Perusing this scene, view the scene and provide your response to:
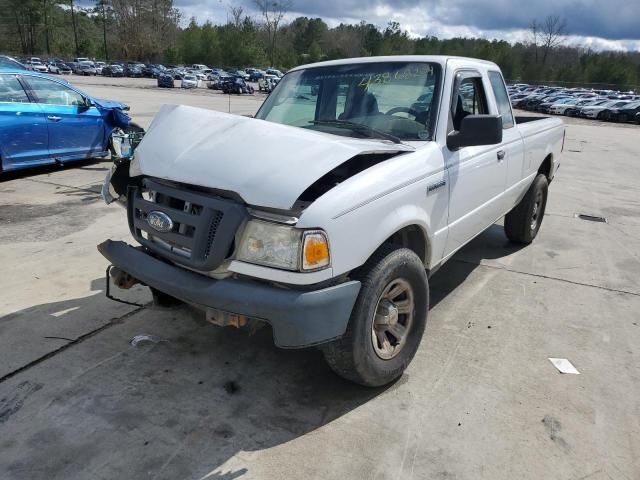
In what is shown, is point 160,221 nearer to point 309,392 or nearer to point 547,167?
point 309,392

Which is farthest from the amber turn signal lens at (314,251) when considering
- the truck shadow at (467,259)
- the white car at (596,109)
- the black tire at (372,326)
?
the white car at (596,109)

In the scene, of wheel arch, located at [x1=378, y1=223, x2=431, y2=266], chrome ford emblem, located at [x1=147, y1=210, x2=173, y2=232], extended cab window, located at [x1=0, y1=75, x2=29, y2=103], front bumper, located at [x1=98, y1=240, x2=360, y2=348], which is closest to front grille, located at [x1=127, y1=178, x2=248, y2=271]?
chrome ford emblem, located at [x1=147, y1=210, x2=173, y2=232]

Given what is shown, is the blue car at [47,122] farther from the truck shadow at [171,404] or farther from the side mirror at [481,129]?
the side mirror at [481,129]

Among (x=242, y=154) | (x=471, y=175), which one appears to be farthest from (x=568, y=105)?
(x=242, y=154)

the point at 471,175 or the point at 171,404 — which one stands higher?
the point at 471,175

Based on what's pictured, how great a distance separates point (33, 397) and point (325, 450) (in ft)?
5.61

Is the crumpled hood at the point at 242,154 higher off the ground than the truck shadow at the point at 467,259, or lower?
higher

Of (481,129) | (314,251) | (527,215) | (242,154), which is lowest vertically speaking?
(527,215)

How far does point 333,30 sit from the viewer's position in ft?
445

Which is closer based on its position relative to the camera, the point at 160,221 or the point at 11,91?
the point at 160,221

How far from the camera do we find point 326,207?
255cm

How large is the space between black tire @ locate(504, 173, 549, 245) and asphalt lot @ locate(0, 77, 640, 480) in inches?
33.4

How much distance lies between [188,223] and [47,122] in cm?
693

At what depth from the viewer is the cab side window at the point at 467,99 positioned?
389 cm
